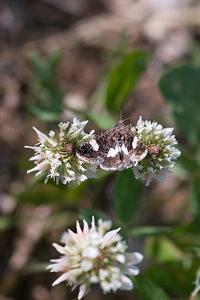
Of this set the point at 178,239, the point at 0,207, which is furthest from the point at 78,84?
the point at 178,239

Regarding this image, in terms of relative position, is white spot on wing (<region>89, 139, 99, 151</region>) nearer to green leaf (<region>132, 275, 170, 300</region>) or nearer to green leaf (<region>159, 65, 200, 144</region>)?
green leaf (<region>132, 275, 170, 300</region>)

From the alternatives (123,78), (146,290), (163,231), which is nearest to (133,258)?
(146,290)

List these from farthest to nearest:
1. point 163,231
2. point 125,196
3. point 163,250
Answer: point 163,250 < point 125,196 < point 163,231

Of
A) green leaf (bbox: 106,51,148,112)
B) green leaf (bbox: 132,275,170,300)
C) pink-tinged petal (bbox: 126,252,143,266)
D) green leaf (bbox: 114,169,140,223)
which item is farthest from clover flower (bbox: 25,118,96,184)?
green leaf (bbox: 106,51,148,112)

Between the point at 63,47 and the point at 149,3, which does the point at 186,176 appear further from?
the point at 149,3

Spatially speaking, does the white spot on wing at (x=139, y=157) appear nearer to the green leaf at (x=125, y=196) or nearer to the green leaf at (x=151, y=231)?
the green leaf at (x=125, y=196)

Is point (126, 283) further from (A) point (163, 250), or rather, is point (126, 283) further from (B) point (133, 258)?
(A) point (163, 250)
